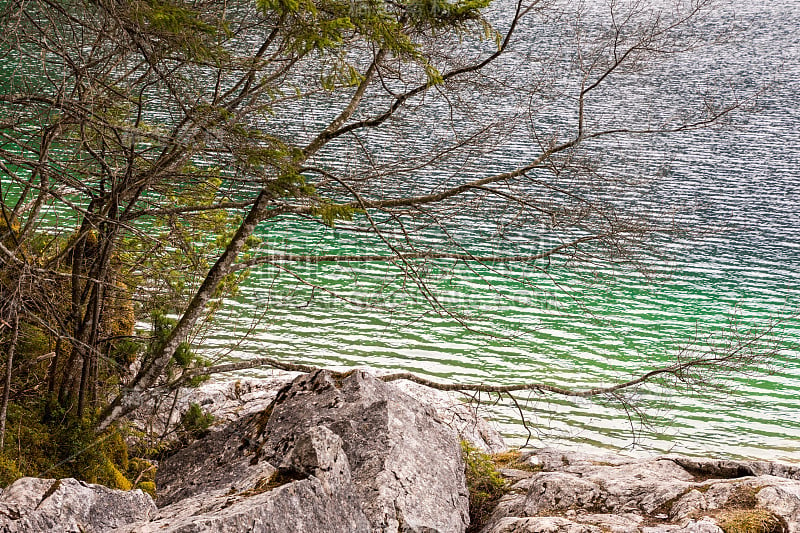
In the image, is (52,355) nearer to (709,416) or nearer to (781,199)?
(709,416)

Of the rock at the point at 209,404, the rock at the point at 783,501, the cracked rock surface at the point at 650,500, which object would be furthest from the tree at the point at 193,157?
the rock at the point at 783,501

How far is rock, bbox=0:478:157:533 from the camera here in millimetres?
4574

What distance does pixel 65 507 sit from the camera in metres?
4.80

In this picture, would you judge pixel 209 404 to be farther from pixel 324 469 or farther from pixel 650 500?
pixel 650 500

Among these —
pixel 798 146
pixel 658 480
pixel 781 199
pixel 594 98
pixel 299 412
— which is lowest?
pixel 658 480

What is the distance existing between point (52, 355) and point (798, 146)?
121ft

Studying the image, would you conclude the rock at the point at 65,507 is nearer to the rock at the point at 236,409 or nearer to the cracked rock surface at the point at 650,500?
the cracked rock surface at the point at 650,500

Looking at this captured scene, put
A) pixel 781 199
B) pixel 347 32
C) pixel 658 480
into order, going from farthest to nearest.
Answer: pixel 781 199 → pixel 347 32 → pixel 658 480

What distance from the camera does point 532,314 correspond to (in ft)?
59.1

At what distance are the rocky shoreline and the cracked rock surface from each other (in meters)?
0.01

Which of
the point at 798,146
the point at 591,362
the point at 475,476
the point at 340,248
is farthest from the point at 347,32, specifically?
the point at 798,146

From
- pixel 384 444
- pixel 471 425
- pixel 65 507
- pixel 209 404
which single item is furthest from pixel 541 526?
pixel 209 404

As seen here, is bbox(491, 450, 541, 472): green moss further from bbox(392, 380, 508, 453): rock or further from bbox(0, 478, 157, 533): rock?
bbox(0, 478, 157, 533): rock

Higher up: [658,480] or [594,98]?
[594,98]
